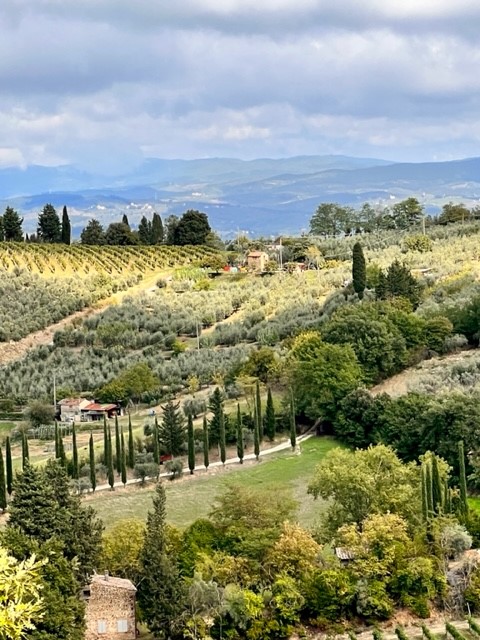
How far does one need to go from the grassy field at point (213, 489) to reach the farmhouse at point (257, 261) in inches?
1670

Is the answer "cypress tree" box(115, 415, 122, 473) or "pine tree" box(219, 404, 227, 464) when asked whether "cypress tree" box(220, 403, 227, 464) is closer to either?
"pine tree" box(219, 404, 227, 464)

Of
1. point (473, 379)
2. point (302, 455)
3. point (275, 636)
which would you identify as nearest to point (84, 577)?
point (275, 636)

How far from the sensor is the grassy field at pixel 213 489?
38719mm

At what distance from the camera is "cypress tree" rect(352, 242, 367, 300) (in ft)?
216

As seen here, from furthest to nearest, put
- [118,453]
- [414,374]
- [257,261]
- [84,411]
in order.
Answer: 1. [257,261]
2. [84,411]
3. [414,374]
4. [118,453]

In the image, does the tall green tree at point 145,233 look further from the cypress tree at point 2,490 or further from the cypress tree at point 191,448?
the cypress tree at point 2,490

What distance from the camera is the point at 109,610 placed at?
2872 cm

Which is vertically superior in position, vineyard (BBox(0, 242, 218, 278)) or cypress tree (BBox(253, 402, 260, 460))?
vineyard (BBox(0, 242, 218, 278))

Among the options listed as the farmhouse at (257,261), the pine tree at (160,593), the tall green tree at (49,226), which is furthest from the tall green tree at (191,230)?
the pine tree at (160,593)

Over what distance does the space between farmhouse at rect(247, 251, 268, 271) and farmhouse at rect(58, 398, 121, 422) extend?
34002 mm

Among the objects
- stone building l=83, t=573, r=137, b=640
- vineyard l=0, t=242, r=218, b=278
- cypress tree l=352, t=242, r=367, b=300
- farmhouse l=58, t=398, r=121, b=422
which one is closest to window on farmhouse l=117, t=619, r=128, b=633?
stone building l=83, t=573, r=137, b=640

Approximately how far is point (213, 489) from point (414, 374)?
16.0 metres

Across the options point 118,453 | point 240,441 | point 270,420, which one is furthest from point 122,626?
point 270,420

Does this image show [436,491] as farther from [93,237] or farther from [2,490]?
[93,237]
